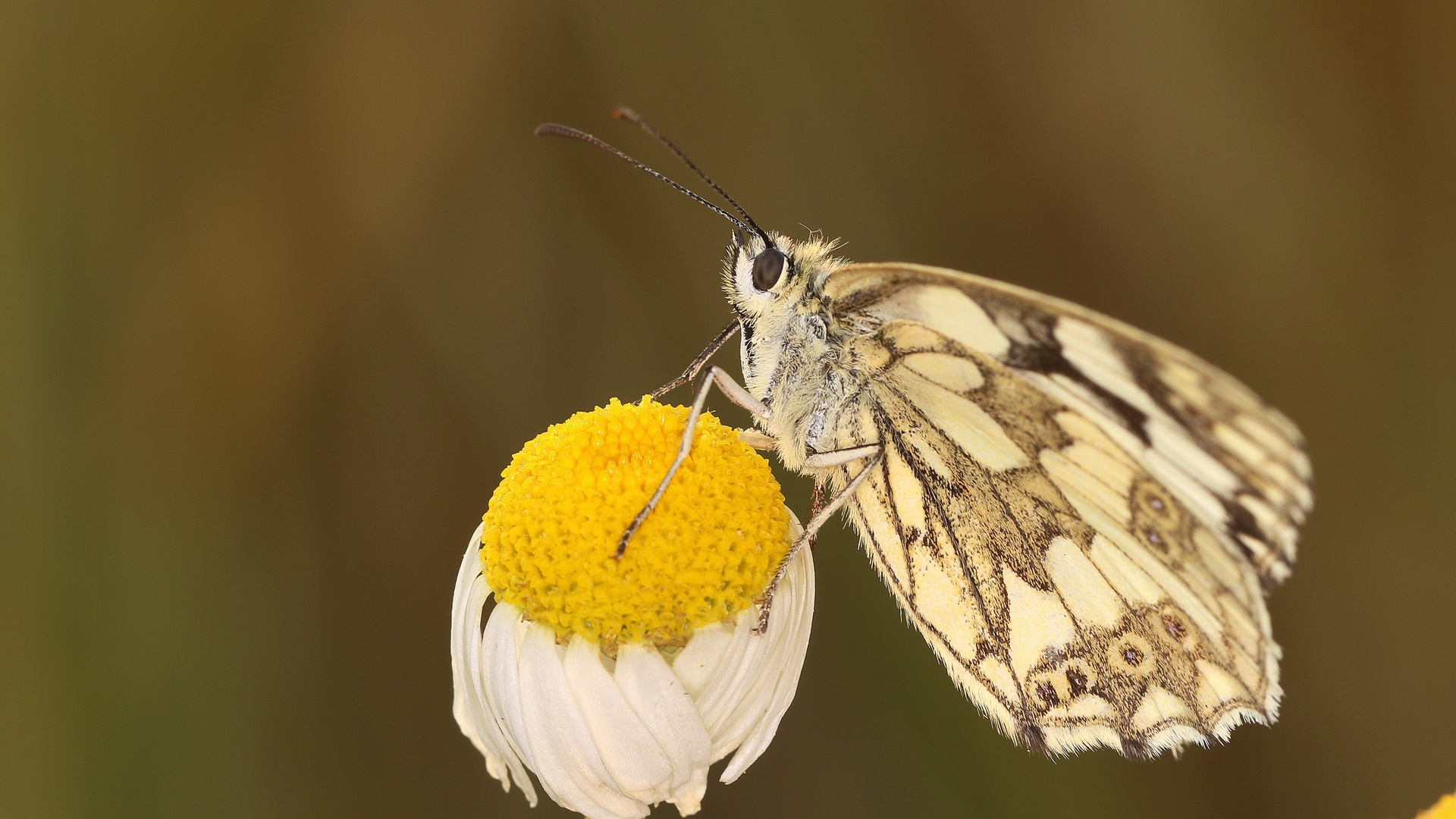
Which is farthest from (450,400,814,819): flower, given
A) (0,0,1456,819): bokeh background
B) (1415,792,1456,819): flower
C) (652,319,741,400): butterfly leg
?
(0,0,1456,819): bokeh background

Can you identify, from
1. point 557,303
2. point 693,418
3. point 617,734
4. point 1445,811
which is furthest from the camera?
point 557,303

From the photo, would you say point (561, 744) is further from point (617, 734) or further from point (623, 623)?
point (623, 623)

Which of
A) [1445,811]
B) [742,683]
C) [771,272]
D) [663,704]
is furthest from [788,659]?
[1445,811]

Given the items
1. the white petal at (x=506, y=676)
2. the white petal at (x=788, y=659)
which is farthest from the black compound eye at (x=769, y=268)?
the white petal at (x=506, y=676)

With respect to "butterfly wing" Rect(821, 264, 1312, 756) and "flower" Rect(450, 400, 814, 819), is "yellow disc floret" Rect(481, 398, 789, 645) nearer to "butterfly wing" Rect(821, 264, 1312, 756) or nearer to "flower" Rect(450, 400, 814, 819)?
"flower" Rect(450, 400, 814, 819)

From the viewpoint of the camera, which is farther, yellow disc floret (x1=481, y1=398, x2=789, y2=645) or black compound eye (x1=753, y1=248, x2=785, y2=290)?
black compound eye (x1=753, y1=248, x2=785, y2=290)

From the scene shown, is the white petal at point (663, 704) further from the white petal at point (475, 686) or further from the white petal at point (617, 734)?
the white petal at point (475, 686)

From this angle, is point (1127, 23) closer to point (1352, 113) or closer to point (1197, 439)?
point (1352, 113)
